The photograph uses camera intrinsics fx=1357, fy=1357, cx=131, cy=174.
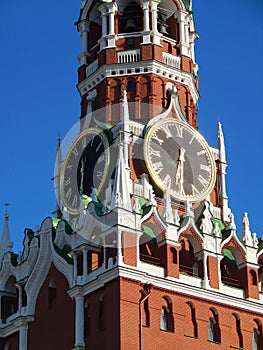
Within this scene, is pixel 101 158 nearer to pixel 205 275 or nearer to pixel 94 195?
pixel 94 195

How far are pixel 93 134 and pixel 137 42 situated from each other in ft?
18.0

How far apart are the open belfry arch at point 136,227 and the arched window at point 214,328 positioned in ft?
0.21

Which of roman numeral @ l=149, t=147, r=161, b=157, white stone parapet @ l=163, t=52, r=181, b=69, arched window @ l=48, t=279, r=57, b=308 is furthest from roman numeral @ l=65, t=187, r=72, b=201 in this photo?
white stone parapet @ l=163, t=52, r=181, b=69

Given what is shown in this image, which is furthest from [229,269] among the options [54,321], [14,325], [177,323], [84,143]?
[14,325]

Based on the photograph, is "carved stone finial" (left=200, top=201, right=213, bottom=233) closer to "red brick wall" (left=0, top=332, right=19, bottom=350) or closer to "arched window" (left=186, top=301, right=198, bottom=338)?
"arched window" (left=186, top=301, right=198, bottom=338)

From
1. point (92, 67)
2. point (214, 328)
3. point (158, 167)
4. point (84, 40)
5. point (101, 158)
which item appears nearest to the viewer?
point (214, 328)

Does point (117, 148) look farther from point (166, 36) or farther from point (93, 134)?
point (166, 36)

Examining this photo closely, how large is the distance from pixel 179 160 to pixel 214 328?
833 cm

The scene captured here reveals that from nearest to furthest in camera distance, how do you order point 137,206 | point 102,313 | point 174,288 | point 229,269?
point 102,313 < point 174,288 < point 137,206 < point 229,269

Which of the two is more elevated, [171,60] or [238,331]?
[171,60]

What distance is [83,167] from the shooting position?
62.2 metres

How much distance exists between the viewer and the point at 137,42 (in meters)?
64.4

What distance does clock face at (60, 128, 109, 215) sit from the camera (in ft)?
200

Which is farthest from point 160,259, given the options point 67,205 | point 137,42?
point 137,42
